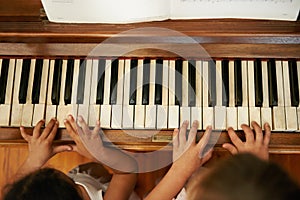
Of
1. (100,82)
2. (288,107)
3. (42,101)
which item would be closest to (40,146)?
(42,101)

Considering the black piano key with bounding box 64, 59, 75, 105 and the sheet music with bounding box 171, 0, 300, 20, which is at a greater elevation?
the sheet music with bounding box 171, 0, 300, 20

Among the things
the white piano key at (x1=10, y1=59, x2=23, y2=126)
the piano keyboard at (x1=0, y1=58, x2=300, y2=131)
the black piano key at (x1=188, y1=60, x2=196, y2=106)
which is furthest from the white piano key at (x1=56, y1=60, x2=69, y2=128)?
the black piano key at (x1=188, y1=60, x2=196, y2=106)

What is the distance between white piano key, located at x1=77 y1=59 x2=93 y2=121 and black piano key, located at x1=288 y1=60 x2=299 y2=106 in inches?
21.6

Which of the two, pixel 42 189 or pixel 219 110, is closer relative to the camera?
pixel 42 189

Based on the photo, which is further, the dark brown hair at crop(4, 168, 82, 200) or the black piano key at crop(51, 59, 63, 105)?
the black piano key at crop(51, 59, 63, 105)

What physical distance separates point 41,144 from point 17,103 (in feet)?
0.43

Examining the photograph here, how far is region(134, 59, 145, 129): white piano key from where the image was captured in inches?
51.7

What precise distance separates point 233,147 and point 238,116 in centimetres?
9

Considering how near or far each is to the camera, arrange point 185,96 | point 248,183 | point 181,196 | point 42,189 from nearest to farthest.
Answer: point 248,183 → point 42,189 → point 185,96 → point 181,196

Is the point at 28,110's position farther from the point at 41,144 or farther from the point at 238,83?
the point at 238,83

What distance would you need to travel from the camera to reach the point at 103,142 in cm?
134

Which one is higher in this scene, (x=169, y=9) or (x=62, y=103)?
(x=169, y=9)

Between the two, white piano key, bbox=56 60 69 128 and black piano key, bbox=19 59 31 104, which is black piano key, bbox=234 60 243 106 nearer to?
white piano key, bbox=56 60 69 128

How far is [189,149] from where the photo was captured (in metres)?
1.32
